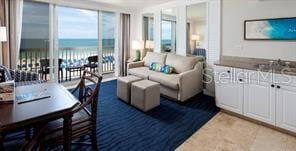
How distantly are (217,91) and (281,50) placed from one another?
123 centimetres

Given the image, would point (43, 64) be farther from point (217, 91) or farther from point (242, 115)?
point (242, 115)

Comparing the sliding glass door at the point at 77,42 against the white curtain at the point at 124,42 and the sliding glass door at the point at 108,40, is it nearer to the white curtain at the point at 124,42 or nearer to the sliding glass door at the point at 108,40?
the sliding glass door at the point at 108,40

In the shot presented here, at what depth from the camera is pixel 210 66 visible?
4.17m

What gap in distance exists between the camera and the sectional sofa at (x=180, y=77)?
3.68m

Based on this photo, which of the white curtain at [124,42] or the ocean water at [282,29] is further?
the white curtain at [124,42]

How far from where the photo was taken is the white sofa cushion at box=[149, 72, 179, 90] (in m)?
3.67

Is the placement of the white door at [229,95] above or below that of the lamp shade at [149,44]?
below

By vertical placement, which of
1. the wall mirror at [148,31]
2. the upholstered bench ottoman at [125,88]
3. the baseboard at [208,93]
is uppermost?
the wall mirror at [148,31]

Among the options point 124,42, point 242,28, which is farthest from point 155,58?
point 242,28

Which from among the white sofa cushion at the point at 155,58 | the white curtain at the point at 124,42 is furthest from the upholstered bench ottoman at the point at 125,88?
the white curtain at the point at 124,42

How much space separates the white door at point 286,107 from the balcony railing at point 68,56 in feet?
16.2

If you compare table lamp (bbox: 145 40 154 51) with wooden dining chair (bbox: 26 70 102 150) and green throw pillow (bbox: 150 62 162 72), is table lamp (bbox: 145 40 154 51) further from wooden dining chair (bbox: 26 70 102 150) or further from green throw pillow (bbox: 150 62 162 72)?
wooden dining chair (bbox: 26 70 102 150)

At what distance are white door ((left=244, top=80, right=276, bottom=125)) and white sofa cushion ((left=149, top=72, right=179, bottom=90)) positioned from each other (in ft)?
4.16

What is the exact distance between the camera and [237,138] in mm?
2469
